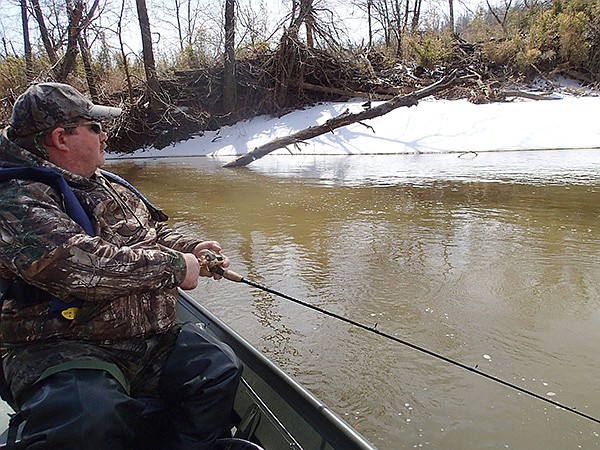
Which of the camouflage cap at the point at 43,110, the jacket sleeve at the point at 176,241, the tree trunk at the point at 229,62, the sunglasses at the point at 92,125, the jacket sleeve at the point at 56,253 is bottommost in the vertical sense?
the jacket sleeve at the point at 176,241

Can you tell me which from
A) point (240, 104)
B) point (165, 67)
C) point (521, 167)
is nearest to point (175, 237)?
point (521, 167)

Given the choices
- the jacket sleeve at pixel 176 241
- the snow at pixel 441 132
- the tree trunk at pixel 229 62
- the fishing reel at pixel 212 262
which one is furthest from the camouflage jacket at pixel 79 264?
the tree trunk at pixel 229 62

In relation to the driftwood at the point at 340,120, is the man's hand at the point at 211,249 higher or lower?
lower

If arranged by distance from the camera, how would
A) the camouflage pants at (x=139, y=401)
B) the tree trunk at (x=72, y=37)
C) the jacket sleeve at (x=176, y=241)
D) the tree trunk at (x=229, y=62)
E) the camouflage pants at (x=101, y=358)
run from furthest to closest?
the tree trunk at (x=229, y=62) → the tree trunk at (x=72, y=37) → the jacket sleeve at (x=176, y=241) → the camouflage pants at (x=101, y=358) → the camouflage pants at (x=139, y=401)

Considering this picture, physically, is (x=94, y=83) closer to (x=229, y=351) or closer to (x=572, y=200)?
(x=572, y=200)

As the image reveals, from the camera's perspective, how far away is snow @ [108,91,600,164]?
11477mm

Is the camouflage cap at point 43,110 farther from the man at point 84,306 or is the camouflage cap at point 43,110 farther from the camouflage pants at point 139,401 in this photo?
the camouflage pants at point 139,401

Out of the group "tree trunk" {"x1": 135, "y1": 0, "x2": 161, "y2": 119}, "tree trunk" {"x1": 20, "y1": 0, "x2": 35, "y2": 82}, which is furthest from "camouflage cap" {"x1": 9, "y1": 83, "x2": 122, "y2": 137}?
"tree trunk" {"x1": 135, "y1": 0, "x2": 161, "y2": 119}

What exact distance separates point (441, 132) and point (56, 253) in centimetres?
1270

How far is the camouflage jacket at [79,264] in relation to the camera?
1.29 m

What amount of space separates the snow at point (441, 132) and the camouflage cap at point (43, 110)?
32.9ft

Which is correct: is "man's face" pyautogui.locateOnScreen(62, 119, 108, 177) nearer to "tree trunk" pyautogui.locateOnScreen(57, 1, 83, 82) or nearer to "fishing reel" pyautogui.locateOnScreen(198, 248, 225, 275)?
"fishing reel" pyautogui.locateOnScreen(198, 248, 225, 275)

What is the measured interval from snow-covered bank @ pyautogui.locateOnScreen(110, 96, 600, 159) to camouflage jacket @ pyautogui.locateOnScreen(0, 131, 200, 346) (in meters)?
10.7

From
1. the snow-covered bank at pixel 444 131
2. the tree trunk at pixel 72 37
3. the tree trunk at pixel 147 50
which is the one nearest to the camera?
the snow-covered bank at pixel 444 131
